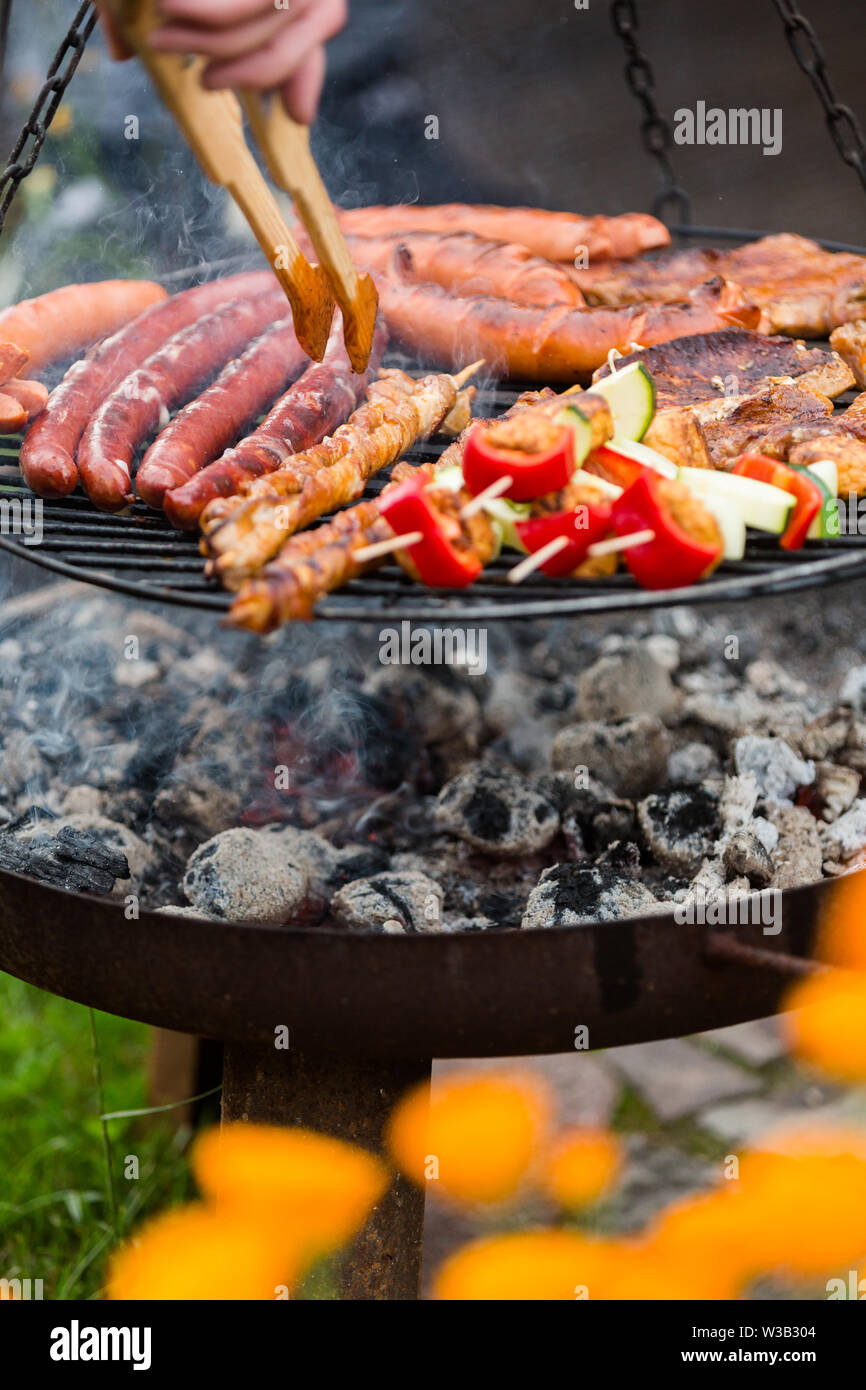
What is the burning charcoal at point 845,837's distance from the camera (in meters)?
2.91

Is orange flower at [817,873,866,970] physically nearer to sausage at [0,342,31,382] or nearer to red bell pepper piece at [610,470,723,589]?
red bell pepper piece at [610,470,723,589]

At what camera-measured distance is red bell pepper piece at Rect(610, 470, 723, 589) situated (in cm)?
208

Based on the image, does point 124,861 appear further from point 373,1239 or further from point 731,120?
point 731,120

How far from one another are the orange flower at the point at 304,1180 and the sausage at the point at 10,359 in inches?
69.7

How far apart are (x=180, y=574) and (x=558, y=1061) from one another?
238cm

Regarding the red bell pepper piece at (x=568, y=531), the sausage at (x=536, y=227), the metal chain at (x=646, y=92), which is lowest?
the red bell pepper piece at (x=568, y=531)

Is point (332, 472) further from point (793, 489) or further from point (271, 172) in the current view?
point (793, 489)

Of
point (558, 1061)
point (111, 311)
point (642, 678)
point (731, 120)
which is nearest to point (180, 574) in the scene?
point (111, 311)

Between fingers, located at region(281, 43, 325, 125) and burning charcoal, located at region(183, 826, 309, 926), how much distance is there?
1.46 metres

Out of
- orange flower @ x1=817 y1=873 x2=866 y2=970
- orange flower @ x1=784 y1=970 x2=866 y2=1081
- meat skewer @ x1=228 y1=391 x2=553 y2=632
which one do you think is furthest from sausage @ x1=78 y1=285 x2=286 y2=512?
orange flower @ x1=784 y1=970 x2=866 y2=1081

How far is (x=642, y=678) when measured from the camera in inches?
145

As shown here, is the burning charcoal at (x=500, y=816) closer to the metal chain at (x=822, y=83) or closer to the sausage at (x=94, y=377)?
the sausage at (x=94, y=377)

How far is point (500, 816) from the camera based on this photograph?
3.03 meters

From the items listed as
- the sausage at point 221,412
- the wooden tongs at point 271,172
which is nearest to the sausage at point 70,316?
the sausage at point 221,412
